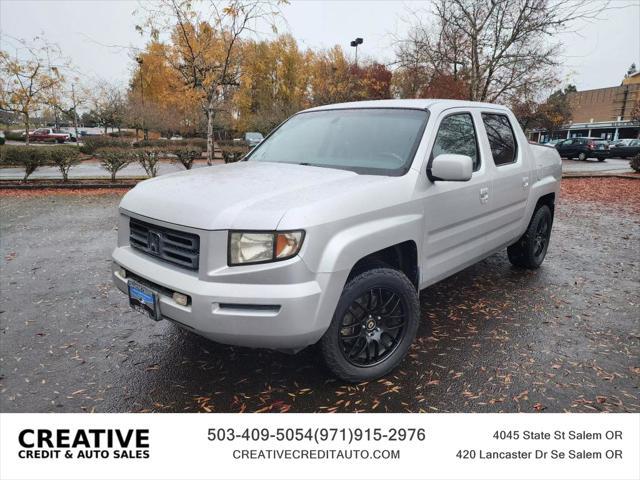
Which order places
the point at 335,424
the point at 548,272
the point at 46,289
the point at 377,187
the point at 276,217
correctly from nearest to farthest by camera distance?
the point at 276,217 < the point at 335,424 < the point at 377,187 < the point at 46,289 < the point at 548,272

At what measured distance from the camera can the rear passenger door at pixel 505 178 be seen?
4137 millimetres

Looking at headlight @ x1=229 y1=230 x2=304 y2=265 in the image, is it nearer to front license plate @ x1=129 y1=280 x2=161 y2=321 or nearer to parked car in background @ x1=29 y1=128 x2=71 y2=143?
front license plate @ x1=129 y1=280 x2=161 y2=321

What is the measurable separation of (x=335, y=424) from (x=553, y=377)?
5.60 feet

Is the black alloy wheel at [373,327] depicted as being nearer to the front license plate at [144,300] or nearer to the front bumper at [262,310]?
the front bumper at [262,310]

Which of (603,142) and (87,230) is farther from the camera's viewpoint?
(603,142)

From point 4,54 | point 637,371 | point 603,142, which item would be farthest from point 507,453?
point 603,142

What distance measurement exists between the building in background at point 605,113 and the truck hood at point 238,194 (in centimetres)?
6604

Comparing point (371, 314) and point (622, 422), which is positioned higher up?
point (371, 314)

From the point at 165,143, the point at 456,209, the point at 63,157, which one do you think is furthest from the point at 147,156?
the point at 165,143

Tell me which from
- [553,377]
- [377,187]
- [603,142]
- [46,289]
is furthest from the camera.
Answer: [603,142]

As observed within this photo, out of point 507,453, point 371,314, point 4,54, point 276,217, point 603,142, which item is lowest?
point 507,453

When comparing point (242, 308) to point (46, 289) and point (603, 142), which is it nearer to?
point (46, 289)

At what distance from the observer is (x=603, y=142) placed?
95.5 ft

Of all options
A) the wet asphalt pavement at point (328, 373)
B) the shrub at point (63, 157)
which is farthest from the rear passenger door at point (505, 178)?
the shrub at point (63, 157)
